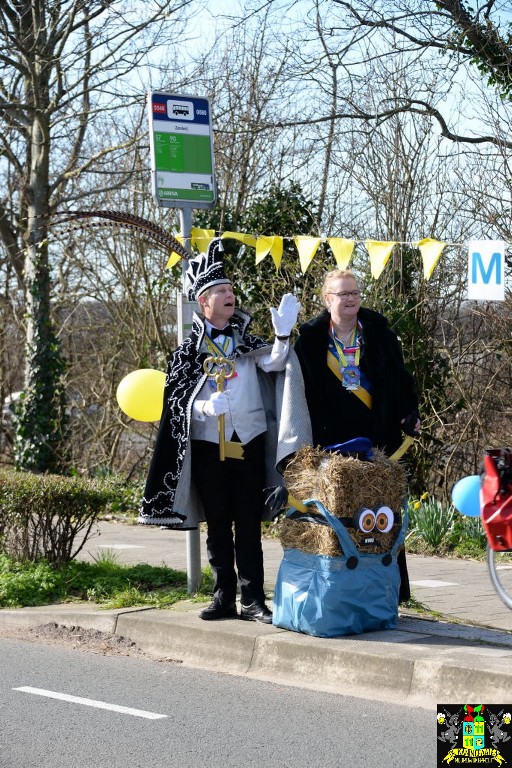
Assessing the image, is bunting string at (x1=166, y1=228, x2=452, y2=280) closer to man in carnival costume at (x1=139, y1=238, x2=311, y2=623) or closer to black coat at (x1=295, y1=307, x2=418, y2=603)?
man in carnival costume at (x1=139, y1=238, x2=311, y2=623)

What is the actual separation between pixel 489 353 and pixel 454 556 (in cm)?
270

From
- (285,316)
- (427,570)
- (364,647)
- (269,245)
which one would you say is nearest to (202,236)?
(269,245)

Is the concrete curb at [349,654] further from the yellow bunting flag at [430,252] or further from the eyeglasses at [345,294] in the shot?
the yellow bunting flag at [430,252]

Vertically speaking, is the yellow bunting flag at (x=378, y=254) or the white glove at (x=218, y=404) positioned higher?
the yellow bunting flag at (x=378, y=254)

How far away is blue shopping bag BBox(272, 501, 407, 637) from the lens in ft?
18.5

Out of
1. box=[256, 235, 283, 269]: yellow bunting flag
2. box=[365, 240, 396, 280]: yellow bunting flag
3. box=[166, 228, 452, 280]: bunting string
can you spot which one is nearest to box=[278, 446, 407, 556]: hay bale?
box=[166, 228, 452, 280]: bunting string

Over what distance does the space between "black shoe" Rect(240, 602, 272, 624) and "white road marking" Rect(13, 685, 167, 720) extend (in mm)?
1201

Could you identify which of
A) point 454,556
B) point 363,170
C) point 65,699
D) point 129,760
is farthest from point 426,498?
point 129,760

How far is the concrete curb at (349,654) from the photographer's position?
16.5 feet

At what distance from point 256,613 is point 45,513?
237cm

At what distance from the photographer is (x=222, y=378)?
6254 mm

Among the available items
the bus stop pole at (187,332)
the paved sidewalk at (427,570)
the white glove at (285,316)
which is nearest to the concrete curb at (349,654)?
the bus stop pole at (187,332)

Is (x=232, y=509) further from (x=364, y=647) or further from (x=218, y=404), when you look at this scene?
(x=364, y=647)

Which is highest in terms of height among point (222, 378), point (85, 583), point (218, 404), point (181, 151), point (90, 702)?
point (181, 151)
